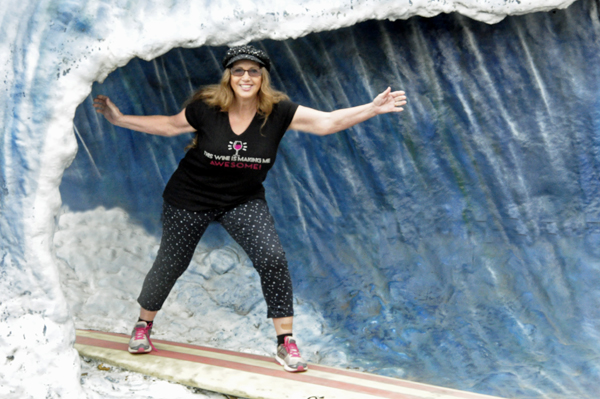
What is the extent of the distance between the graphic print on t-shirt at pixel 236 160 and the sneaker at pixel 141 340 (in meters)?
0.75

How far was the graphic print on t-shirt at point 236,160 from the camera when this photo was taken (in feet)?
7.92

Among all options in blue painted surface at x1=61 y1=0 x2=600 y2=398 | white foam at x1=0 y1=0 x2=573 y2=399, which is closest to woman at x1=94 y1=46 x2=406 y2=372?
white foam at x1=0 y1=0 x2=573 y2=399

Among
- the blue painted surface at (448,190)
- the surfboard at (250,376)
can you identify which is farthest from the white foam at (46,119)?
the blue painted surface at (448,190)

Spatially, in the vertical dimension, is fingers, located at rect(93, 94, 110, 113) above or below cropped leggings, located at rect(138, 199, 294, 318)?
above

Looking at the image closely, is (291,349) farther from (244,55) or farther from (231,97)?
(244,55)

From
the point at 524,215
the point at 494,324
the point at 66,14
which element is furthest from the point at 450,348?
the point at 66,14

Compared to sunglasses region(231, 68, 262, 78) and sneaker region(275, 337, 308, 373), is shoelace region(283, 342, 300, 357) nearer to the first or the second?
sneaker region(275, 337, 308, 373)

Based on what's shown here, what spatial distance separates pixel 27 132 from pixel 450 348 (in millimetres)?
2016

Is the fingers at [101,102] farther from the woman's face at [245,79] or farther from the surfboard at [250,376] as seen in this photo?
the surfboard at [250,376]

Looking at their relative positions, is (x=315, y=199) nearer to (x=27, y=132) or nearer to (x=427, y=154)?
(x=427, y=154)

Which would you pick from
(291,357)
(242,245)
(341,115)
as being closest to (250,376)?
(291,357)

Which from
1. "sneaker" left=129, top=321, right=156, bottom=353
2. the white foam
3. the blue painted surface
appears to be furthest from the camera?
the blue painted surface

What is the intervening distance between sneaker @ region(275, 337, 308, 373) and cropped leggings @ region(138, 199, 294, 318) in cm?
12

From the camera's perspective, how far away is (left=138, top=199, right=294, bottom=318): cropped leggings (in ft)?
8.02
